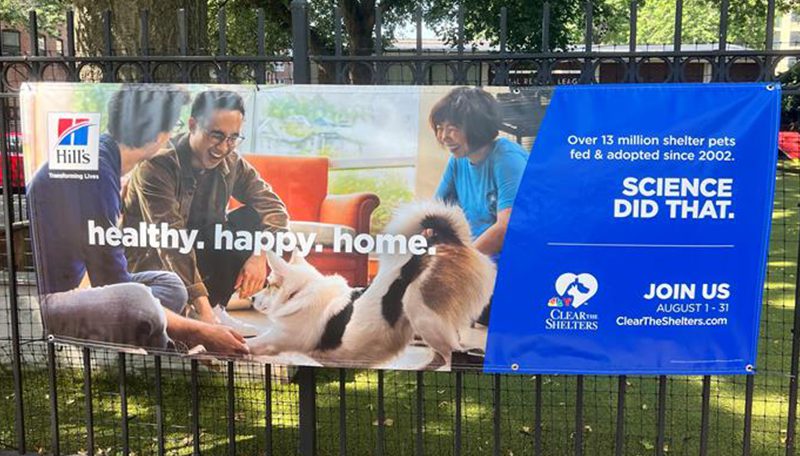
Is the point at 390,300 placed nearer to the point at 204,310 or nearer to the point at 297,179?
the point at 297,179

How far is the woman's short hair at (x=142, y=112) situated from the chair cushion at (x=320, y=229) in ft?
2.37

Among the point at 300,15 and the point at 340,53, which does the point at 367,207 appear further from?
the point at 300,15

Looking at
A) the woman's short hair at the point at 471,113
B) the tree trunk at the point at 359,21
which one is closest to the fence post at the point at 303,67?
the woman's short hair at the point at 471,113

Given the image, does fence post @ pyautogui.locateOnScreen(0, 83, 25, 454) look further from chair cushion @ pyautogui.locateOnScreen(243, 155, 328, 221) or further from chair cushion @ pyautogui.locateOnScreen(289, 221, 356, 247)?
chair cushion @ pyautogui.locateOnScreen(289, 221, 356, 247)

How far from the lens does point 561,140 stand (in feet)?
9.61

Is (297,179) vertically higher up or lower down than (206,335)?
higher up

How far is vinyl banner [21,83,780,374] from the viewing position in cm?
292

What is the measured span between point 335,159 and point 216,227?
626 millimetres

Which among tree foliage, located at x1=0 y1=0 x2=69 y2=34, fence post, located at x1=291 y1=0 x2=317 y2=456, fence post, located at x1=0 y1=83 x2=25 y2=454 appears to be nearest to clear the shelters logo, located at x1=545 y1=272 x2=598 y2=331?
fence post, located at x1=291 y1=0 x2=317 y2=456

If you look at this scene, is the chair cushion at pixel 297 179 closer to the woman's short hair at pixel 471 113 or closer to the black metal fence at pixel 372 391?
the black metal fence at pixel 372 391

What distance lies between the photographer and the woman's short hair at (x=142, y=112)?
3.13m

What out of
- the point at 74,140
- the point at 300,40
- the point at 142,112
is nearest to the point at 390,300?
the point at 300,40

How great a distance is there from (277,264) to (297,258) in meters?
0.10

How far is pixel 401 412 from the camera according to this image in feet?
15.9
